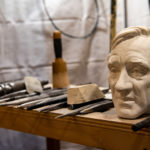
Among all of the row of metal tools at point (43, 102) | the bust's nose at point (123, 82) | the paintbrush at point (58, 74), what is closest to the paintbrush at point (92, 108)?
the row of metal tools at point (43, 102)

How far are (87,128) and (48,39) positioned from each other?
899 mm

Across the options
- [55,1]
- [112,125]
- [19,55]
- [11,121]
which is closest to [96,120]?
[112,125]

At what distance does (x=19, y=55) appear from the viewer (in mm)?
1481

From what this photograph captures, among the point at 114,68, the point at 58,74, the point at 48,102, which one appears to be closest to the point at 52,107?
the point at 48,102

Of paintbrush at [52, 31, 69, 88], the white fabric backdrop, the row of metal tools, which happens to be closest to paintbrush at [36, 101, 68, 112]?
the row of metal tools

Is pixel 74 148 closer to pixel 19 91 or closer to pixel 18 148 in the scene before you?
pixel 18 148

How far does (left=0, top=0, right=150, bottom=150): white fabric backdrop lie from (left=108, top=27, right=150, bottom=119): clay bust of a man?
2.44 feet

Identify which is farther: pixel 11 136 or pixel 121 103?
pixel 11 136

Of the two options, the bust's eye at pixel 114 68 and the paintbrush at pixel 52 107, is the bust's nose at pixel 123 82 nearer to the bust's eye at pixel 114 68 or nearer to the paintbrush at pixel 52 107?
the bust's eye at pixel 114 68

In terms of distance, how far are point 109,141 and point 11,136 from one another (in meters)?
0.92

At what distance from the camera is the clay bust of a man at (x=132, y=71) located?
667 mm

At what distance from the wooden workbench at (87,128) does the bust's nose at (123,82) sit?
8cm

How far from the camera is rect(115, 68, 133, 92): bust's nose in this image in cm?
67

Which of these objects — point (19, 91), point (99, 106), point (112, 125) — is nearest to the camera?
point (112, 125)
